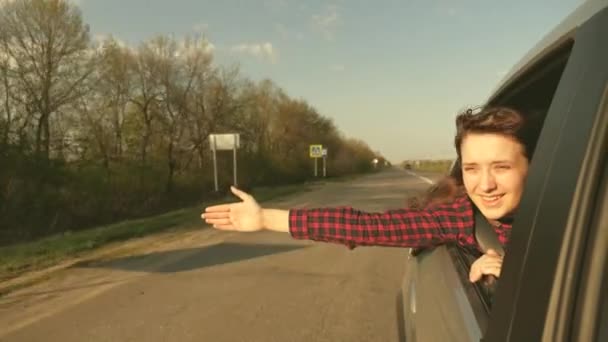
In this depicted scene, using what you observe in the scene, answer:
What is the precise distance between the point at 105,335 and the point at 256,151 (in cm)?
4033

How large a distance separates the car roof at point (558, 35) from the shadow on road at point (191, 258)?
5910mm

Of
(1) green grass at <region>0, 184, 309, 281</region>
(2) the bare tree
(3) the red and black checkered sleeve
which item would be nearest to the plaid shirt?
(3) the red and black checkered sleeve

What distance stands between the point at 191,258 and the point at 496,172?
264 inches

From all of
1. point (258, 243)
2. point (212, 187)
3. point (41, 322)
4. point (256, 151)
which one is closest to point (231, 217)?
point (41, 322)

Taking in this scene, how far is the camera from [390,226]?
2.10 meters

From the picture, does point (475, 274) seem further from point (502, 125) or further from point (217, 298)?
point (217, 298)

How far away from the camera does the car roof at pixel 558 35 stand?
1087 mm

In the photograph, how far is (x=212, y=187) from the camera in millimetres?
33188

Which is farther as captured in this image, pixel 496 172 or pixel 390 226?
pixel 390 226

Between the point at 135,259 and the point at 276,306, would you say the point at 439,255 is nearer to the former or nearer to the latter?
the point at 276,306

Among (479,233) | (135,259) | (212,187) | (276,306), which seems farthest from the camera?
(212,187)

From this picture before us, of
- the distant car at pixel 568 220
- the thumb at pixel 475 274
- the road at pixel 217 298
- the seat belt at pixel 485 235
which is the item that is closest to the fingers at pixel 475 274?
the thumb at pixel 475 274

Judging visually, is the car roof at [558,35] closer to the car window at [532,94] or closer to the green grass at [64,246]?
the car window at [532,94]

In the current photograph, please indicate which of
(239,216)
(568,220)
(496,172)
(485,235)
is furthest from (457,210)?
(568,220)
